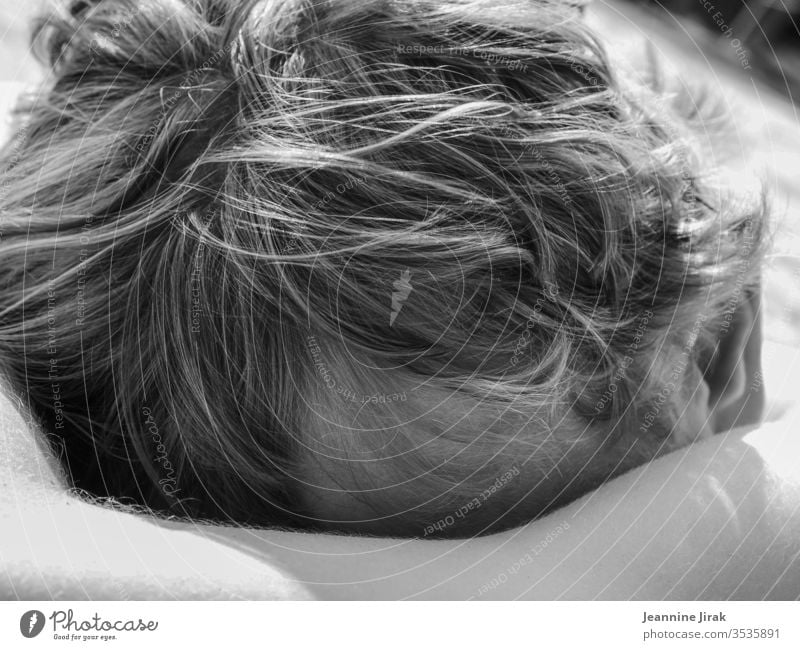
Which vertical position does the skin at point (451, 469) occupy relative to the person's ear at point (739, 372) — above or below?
below

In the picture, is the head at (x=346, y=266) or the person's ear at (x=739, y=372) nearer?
the head at (x=346, y=266)

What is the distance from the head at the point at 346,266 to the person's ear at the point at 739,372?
2.3 inches

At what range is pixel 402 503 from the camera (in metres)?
0.40

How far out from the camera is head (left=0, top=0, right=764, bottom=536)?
36 centimetres

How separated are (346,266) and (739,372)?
304 millimetres

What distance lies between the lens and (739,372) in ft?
1.58

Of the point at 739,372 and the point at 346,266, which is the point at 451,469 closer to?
the point at 346,266

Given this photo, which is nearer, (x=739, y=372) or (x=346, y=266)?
(x=346, y=266)

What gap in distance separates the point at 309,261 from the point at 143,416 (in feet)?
0.46

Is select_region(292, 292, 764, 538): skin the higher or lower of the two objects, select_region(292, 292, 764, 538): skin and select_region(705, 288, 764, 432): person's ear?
the lower

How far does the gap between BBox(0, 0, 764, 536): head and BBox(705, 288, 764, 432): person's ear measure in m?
0.06

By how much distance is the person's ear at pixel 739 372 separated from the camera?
47 cm

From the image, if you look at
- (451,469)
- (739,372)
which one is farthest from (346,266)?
(739,372)

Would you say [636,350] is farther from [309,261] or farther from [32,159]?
[32,159]
